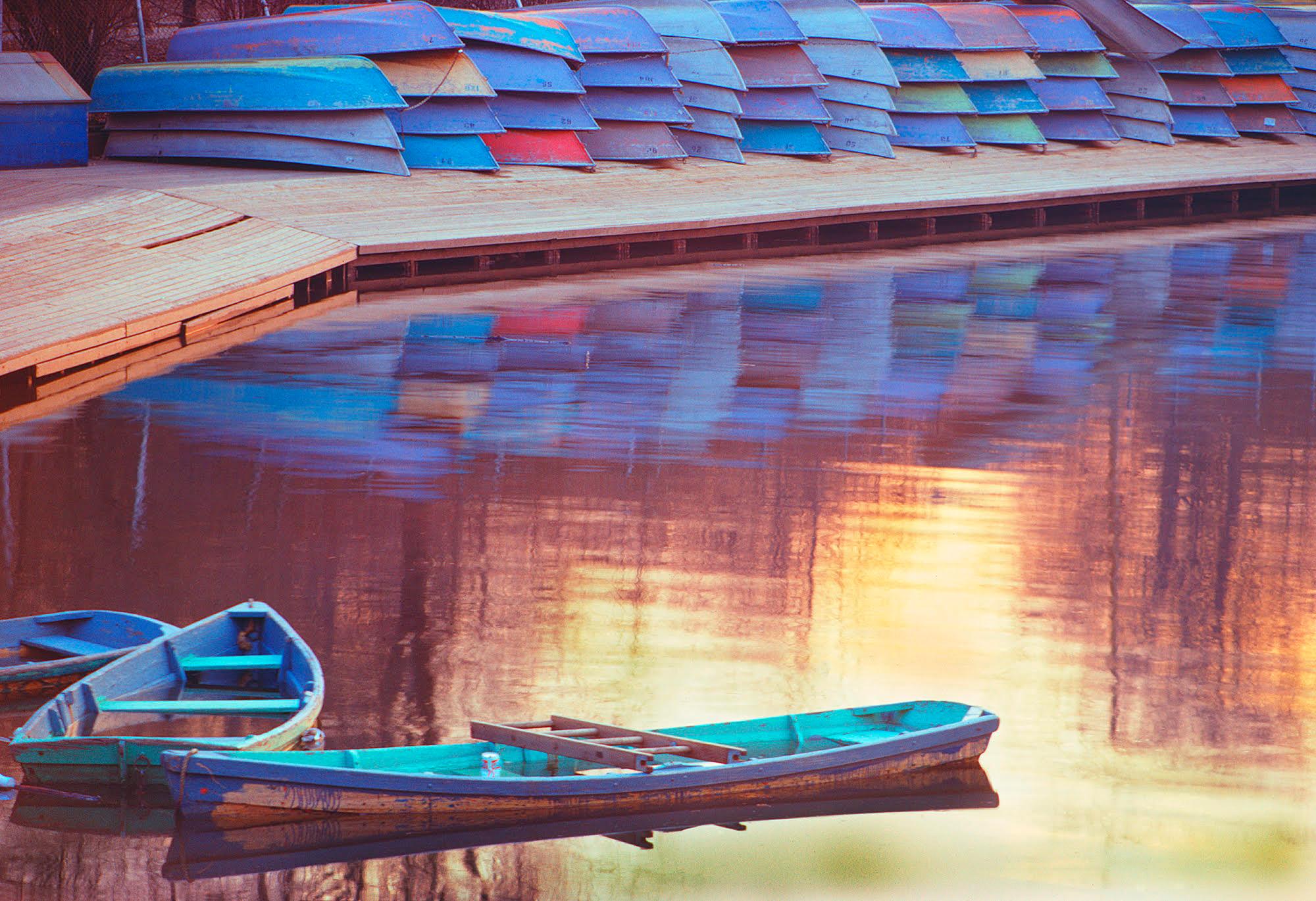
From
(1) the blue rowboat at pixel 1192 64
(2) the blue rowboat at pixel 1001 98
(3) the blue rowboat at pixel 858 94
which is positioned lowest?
(3) the blue rowboat at pixel 858 94

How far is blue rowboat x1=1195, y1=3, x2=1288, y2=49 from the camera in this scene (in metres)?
29.7

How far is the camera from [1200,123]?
29406mm

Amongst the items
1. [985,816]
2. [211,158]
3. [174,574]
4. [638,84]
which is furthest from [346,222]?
[985,816]

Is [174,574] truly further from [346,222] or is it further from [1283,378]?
[346,222]

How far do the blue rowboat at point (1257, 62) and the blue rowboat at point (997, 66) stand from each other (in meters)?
5.25

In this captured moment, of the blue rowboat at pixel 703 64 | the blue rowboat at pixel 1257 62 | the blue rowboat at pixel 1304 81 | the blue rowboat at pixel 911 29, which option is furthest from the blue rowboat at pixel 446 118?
the blue rowboat at pixel 1304 81

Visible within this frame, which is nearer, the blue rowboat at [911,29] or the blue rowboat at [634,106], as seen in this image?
the blue rowboat at [634,106]

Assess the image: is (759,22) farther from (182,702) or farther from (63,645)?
(182,702)

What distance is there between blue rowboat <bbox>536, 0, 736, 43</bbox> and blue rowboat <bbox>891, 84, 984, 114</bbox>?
11.0 feet

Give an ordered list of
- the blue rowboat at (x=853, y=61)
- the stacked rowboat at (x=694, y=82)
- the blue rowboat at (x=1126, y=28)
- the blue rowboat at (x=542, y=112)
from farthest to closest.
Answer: the blue rowboat at (x=1126, y=28) → the blue rowboat at (x=853, y=61) → the blue rowboat at (x=542, y=112) → the stacked rowboat at (x=694, y=82)

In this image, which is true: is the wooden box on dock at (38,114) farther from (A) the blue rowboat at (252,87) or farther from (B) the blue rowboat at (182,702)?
(B) the blue rowboat at (182,702)

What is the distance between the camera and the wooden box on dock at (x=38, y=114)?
17125 millimetres

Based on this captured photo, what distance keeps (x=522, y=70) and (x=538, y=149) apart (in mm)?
906

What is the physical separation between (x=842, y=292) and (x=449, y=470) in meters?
8.47
